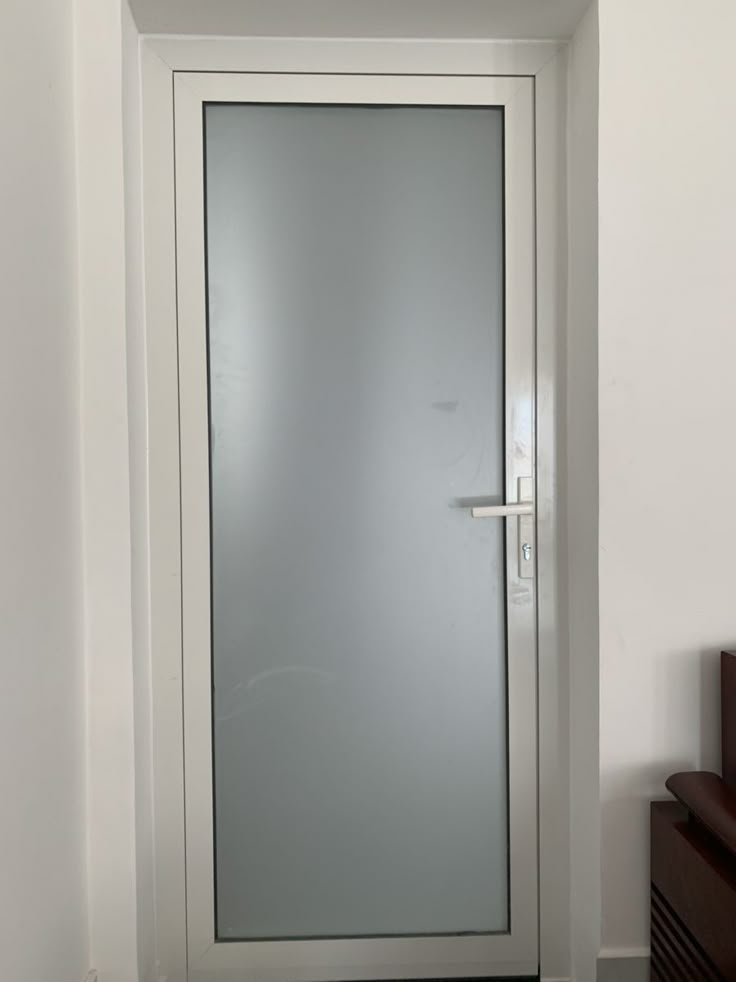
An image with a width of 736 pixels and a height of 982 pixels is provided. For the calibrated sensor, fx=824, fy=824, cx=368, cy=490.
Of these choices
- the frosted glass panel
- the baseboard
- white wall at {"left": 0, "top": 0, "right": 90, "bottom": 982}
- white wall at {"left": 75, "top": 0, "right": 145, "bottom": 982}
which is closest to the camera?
white wall at {"left": 0, "top": 0, "right": 90, "bottom": 982}

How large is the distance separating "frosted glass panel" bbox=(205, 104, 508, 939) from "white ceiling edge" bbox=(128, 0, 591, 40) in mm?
154

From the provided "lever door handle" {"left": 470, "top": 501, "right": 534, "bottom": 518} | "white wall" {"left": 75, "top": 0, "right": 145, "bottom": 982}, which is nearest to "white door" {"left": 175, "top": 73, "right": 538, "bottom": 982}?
"lever door handle" {"left": 470, "top": 501, "right": 534, "bottom": 518}

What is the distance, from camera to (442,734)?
Result: 185 centimetres

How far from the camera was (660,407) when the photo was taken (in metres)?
1.65

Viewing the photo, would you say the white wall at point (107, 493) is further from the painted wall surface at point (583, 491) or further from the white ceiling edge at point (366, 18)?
the painted wall surface at point (583, 491)

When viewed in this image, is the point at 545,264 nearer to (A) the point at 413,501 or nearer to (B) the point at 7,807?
(A) the point at 413,501

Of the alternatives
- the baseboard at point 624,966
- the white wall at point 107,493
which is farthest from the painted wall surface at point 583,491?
the white wall at point 107,493

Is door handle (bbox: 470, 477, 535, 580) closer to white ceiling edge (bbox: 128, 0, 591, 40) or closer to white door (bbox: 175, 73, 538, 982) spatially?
white door (bbox: 175, 73, 538, 982)

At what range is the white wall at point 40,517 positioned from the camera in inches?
50.5

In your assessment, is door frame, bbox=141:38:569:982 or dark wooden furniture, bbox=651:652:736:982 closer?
dark wooden furniture, bbox=651:652:736:982

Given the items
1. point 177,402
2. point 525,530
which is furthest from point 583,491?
point 177,402

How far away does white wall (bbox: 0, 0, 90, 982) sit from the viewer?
128 centimetres

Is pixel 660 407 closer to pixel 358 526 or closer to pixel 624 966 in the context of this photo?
pixel 358 526

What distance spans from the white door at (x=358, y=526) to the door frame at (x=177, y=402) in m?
0.03
